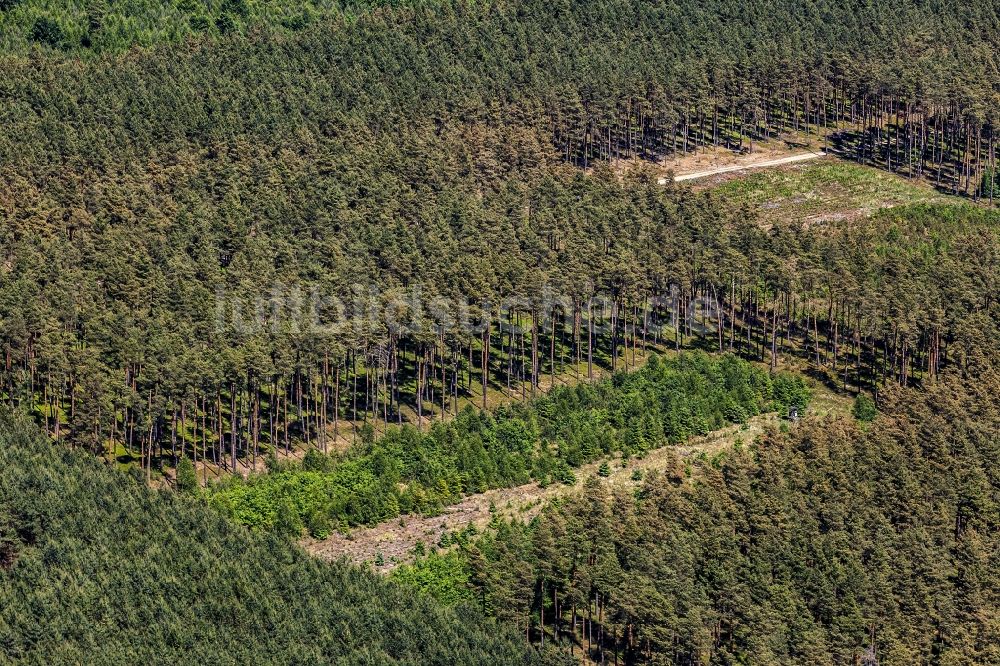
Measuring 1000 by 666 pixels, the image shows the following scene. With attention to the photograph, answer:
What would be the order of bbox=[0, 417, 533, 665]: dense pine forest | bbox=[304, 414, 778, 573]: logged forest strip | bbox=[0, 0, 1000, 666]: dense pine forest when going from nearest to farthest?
bbox=[0, 417, 533, 665]: dense pine forest → bbox=[0, 0, 1000, 666]: dense pine forest → bbox=[304, 414, 778, 573]: logged forest strip

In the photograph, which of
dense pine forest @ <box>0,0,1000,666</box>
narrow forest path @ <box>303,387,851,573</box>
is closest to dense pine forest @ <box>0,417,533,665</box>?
dense pine forest @ <box>0,0,1000,666</box>

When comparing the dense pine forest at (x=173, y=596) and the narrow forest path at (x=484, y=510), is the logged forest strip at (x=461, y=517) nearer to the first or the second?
the narrow forest path at (x=484, y=510)

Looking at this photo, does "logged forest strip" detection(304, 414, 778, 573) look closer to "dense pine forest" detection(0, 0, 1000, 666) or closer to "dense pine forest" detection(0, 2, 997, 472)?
"dense pine forest" detection(0, 0, 1000, 666)

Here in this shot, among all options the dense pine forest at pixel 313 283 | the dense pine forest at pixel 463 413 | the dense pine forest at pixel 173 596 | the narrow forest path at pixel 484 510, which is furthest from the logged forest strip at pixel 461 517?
the dense pine forest at pixel 313 283

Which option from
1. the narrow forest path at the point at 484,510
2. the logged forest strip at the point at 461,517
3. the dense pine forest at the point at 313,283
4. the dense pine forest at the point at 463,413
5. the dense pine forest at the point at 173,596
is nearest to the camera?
the dense pine forest at the point at 173,596

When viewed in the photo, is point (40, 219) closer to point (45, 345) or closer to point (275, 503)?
point (45, 345)

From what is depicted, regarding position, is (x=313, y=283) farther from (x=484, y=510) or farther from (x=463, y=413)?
(x=484, y=510)

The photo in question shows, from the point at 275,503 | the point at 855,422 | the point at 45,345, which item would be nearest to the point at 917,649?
the point at 855,422
